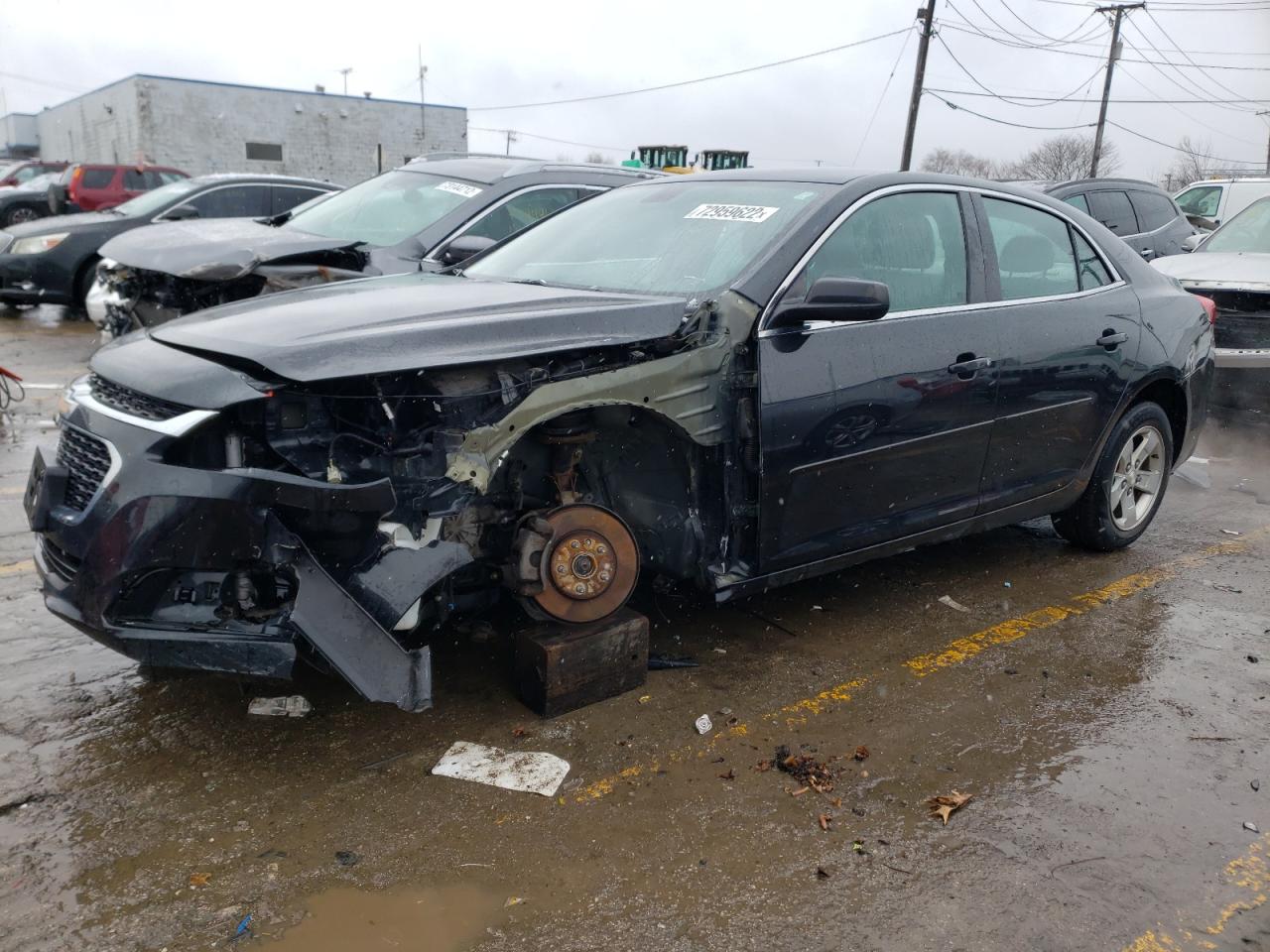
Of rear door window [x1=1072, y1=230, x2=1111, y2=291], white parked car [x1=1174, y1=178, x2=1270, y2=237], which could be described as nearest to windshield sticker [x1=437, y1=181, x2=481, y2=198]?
rear door window [x1=1072, y1=230, x2=1111, y2=291]

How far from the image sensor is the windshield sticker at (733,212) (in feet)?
12.6

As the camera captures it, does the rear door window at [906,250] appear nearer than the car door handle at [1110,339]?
Yes

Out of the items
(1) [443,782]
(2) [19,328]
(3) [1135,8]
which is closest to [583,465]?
(1) [443,782]

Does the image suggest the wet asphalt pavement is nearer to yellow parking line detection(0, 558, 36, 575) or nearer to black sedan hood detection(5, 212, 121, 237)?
yellow parking line detection(0, 558, 36, 575)

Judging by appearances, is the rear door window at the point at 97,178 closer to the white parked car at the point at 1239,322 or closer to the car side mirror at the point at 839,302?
the white parked car at the point at 1239,322

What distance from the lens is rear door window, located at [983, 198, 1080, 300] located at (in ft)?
14.1

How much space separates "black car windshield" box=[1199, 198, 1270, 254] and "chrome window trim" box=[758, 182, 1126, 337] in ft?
16.4

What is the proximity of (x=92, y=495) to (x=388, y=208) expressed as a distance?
4771 mm

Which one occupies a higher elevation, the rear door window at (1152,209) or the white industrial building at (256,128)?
the white industrial building at (256,128)

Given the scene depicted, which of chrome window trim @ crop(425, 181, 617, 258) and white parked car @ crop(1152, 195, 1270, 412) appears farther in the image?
white parked car @ crop(1152, 195, 1270, 412)

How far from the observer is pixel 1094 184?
11227 millimetres

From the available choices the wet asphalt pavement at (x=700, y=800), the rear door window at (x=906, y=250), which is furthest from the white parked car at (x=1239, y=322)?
the rear door window at (x=906, y=250)

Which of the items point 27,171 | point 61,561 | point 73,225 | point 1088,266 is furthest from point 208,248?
point 27,171

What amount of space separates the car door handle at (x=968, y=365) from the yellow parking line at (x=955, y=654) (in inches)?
43.7
